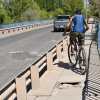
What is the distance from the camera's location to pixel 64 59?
1580 centimetres

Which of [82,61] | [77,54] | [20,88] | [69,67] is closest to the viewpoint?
[20,88]

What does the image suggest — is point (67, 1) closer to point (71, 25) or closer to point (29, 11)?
point (29, 11)

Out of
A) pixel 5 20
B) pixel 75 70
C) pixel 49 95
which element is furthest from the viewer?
pixel 5 20

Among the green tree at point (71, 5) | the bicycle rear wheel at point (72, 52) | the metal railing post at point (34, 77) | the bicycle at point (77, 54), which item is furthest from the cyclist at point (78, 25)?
the green tree at point (71, 5)

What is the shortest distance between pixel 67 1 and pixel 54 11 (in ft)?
25.4

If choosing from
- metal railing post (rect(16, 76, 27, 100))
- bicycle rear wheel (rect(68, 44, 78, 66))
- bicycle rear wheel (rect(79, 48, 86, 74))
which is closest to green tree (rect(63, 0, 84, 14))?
bicycle rear wheel (rect(68, 44, 78, 66))

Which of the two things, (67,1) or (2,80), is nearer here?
(2,80)

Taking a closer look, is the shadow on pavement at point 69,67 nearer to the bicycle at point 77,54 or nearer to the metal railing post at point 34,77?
the bicycle at point 77,54

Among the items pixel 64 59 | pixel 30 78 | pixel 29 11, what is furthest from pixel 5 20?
pixel 30 78

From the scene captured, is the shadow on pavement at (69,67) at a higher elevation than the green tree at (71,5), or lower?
higher

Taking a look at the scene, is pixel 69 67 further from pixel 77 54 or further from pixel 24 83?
pixel 24 83

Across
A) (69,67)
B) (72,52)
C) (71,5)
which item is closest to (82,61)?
(69,67)

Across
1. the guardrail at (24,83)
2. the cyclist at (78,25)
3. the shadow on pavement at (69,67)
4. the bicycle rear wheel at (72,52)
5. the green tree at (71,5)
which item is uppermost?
the cyclist at (78,25)

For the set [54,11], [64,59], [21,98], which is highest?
[21,98]
